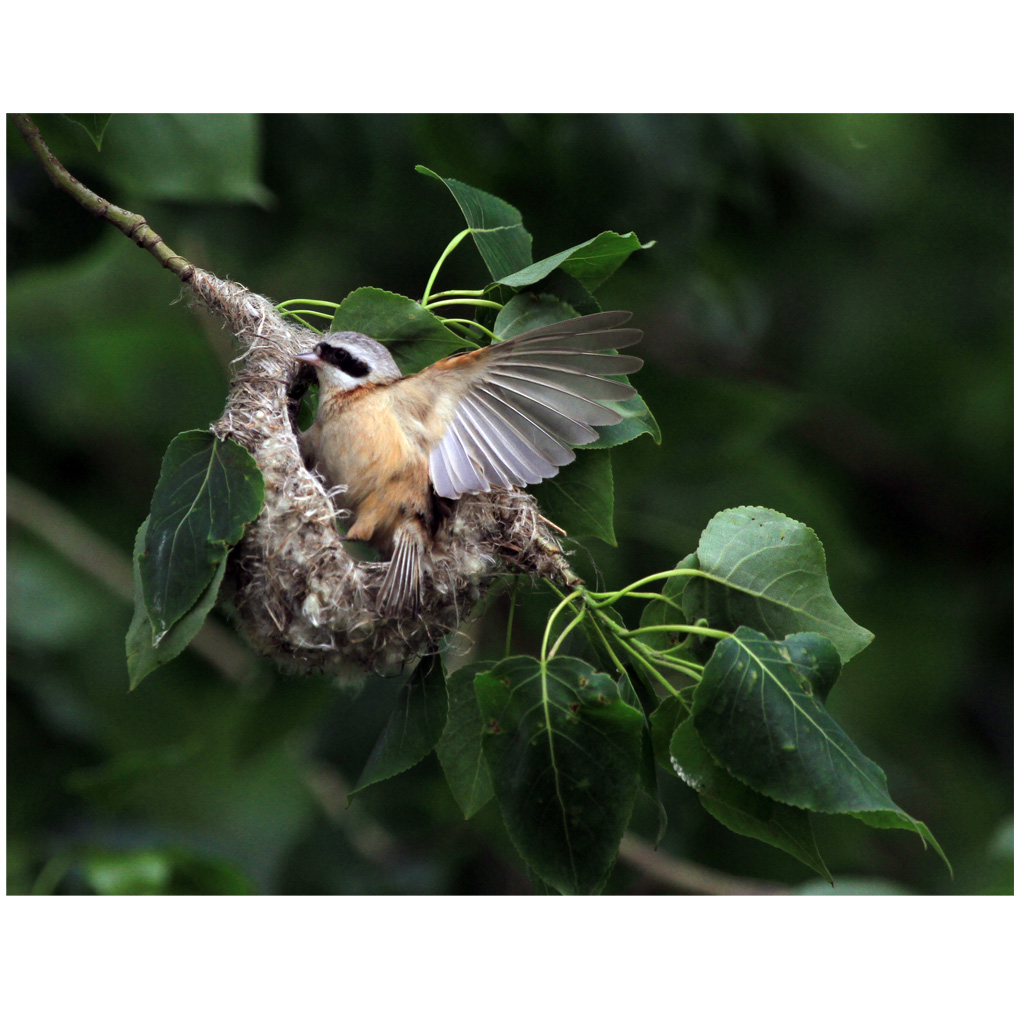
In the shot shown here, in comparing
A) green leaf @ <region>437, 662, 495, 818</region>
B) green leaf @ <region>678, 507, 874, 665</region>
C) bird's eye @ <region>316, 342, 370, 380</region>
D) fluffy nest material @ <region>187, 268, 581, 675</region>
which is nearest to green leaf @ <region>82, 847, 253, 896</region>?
fluffy nest material @ <region>187, 268, 581, 675</region>

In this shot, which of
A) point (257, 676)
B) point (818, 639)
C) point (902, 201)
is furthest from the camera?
point (902, 201)

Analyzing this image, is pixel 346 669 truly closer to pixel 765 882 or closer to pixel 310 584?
pixel 310 584

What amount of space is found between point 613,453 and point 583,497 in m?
1.52

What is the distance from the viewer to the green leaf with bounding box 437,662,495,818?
222 cm

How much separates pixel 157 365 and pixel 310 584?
11.2ft

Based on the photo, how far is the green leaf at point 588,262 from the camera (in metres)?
2.10

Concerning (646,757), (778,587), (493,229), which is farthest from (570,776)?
(493,229)

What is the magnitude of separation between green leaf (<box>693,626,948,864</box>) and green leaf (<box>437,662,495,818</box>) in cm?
53

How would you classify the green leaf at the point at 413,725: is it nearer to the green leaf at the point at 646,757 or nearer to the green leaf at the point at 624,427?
the green leaf at the point at 646,757

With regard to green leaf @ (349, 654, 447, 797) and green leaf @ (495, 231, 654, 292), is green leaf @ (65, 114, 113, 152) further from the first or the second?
green leaf @ (349, 654, 447, 797)

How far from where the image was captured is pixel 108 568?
16.0ft

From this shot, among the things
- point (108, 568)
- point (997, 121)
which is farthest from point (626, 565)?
point (997, 121)

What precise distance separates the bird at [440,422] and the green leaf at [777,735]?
1.75 ft

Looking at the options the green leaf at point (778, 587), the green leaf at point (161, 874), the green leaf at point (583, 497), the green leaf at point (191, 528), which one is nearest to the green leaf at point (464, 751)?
the green leaf at point (583, 497)
